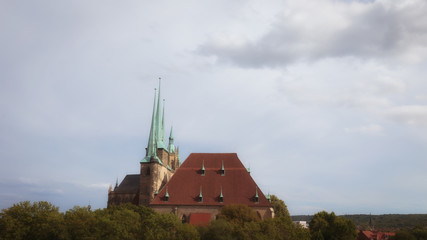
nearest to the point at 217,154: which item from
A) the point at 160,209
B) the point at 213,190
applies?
the point at 213,190

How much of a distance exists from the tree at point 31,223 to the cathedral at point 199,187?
21.5 metres

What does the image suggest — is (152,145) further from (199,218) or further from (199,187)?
(199,218)

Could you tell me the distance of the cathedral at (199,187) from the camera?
65188 millimetres

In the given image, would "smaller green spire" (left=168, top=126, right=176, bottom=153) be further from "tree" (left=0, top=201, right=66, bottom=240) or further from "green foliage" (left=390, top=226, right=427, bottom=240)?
"green foliage" (left=390, top=226, right=427, bottom=240)

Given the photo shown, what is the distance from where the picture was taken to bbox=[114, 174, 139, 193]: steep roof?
8588 centimetres

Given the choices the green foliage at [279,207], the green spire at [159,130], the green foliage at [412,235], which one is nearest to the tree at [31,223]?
the green spire at [159,130]

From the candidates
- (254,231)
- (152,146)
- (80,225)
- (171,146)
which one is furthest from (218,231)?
(171,146)

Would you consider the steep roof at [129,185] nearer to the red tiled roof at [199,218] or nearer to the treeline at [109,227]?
the red tiled roof at [199,218]

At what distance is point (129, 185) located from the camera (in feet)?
287

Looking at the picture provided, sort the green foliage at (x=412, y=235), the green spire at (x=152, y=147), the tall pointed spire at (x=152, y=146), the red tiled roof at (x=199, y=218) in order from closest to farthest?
the red tiled roof at (x=199, y=218) → the green spire at (x=152, y=147) → the tall pointed spire at (x=152, y=146) → the green foliage at (x=412, y=235)

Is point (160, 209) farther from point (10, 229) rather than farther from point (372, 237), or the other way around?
Answer: point (372, 237)

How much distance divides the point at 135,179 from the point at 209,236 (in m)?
43.3

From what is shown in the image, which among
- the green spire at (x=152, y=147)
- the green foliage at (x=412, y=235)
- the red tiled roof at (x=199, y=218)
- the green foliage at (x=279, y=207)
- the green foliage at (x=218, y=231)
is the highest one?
the green spire at (x=152, y=147)

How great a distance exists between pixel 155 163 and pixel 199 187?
9.43 meters
